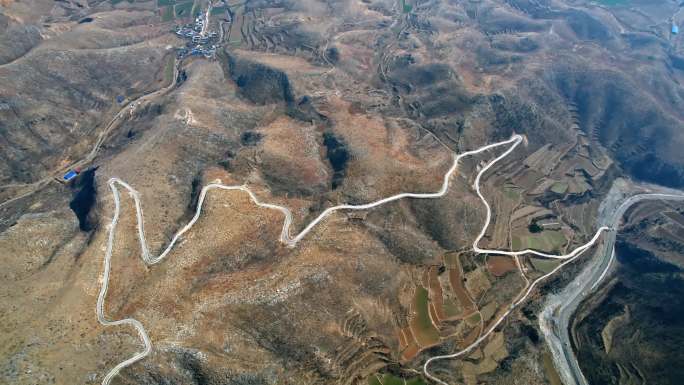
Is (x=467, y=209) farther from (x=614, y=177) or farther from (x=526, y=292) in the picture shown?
(x=614, y=177)

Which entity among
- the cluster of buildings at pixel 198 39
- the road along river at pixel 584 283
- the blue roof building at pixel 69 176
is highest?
the cluster of buildings at pixel 198 39

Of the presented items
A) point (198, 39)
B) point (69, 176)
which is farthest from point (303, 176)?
point (198, 39)

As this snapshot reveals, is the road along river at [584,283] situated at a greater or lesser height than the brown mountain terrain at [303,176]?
lesser

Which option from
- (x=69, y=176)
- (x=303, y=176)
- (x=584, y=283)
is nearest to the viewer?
(x=584, y=283)

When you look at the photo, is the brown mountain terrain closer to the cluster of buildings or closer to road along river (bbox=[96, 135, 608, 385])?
road along river (bbox=[96, 135, 608, 385])

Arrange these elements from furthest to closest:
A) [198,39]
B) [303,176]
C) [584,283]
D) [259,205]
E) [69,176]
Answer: [198,39] → [69,176] → [303,176] → [584,283] → [259,205]

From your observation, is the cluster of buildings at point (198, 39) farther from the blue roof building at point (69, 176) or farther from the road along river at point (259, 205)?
the road along river at point (259, 205)

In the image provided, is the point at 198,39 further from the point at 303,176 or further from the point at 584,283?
the point at 584,283

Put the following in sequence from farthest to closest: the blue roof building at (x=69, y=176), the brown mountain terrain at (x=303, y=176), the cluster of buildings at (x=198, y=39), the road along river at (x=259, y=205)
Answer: the cluster of buildings at (x=198, y=39) < the blue roof building at (x=69, y=176) < the brown mountain terrain at (x=303, y=176) < the road along river at (x=259, y=205)

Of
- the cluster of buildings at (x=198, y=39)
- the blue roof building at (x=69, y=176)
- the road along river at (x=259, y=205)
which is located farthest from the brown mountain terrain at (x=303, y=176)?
the cluster of buildings at (x=198, y=39)
